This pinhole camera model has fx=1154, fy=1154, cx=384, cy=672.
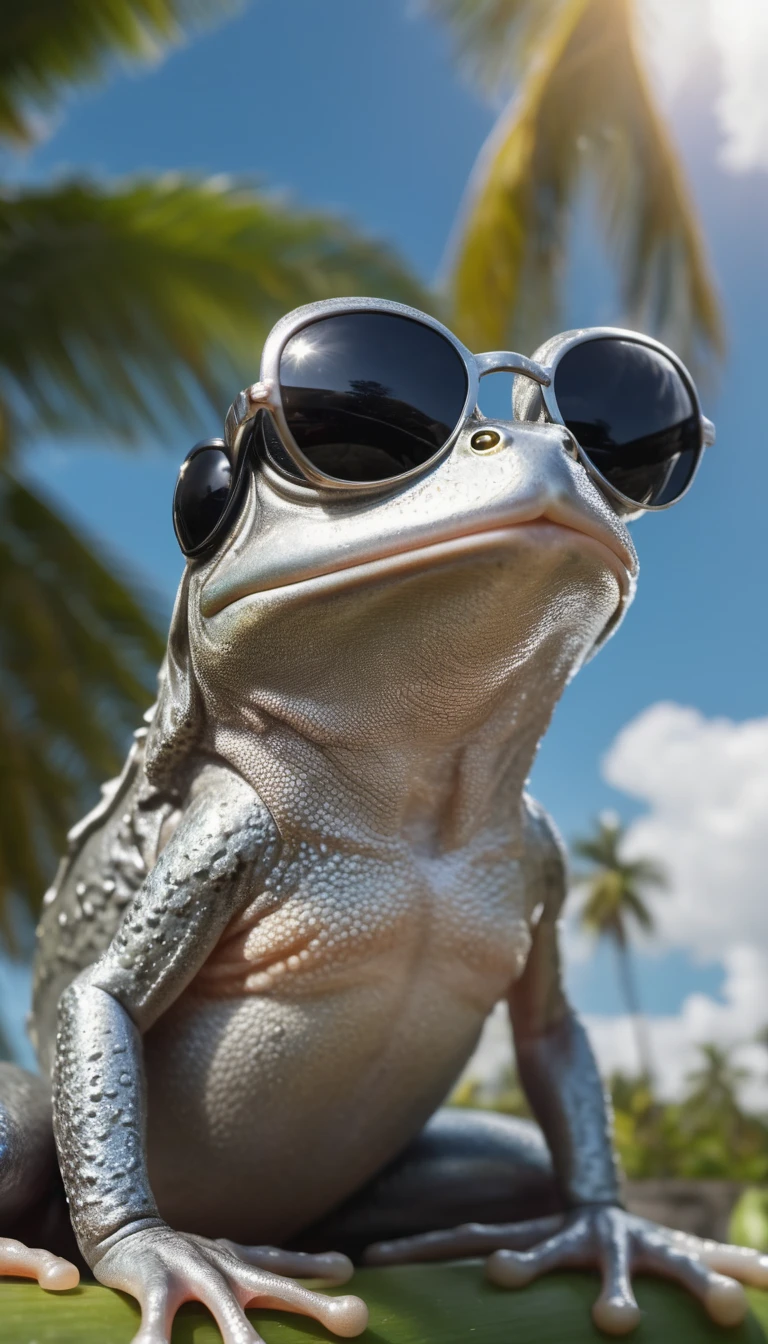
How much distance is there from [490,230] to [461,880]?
556 cm

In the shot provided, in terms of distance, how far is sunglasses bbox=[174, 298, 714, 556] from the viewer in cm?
103

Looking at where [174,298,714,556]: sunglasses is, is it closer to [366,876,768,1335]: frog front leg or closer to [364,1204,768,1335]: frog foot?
[366,876,768,1335]: frog front leg

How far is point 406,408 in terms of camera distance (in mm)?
1028

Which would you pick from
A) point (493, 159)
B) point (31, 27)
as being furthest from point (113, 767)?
point (493, 159)

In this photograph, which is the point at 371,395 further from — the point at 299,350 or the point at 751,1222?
the point at 751,1222

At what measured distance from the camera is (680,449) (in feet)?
3.97

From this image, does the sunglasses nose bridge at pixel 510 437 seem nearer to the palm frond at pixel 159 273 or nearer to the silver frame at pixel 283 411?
the silver frame at pixel 283 411

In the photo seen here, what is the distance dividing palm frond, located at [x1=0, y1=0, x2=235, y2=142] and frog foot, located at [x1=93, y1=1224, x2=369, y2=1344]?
550cm

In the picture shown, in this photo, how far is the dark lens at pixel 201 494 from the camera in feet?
3.74

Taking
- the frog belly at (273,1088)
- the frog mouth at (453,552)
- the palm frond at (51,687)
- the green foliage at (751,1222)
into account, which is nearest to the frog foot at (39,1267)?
the frog belly at (273,1088)

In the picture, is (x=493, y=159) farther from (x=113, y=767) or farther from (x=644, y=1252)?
(x=644, y=1252)

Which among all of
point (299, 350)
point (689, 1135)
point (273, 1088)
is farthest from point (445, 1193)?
point (689, 1135)

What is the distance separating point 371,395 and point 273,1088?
2.21 feet

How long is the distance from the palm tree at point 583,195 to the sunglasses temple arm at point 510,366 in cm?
504
